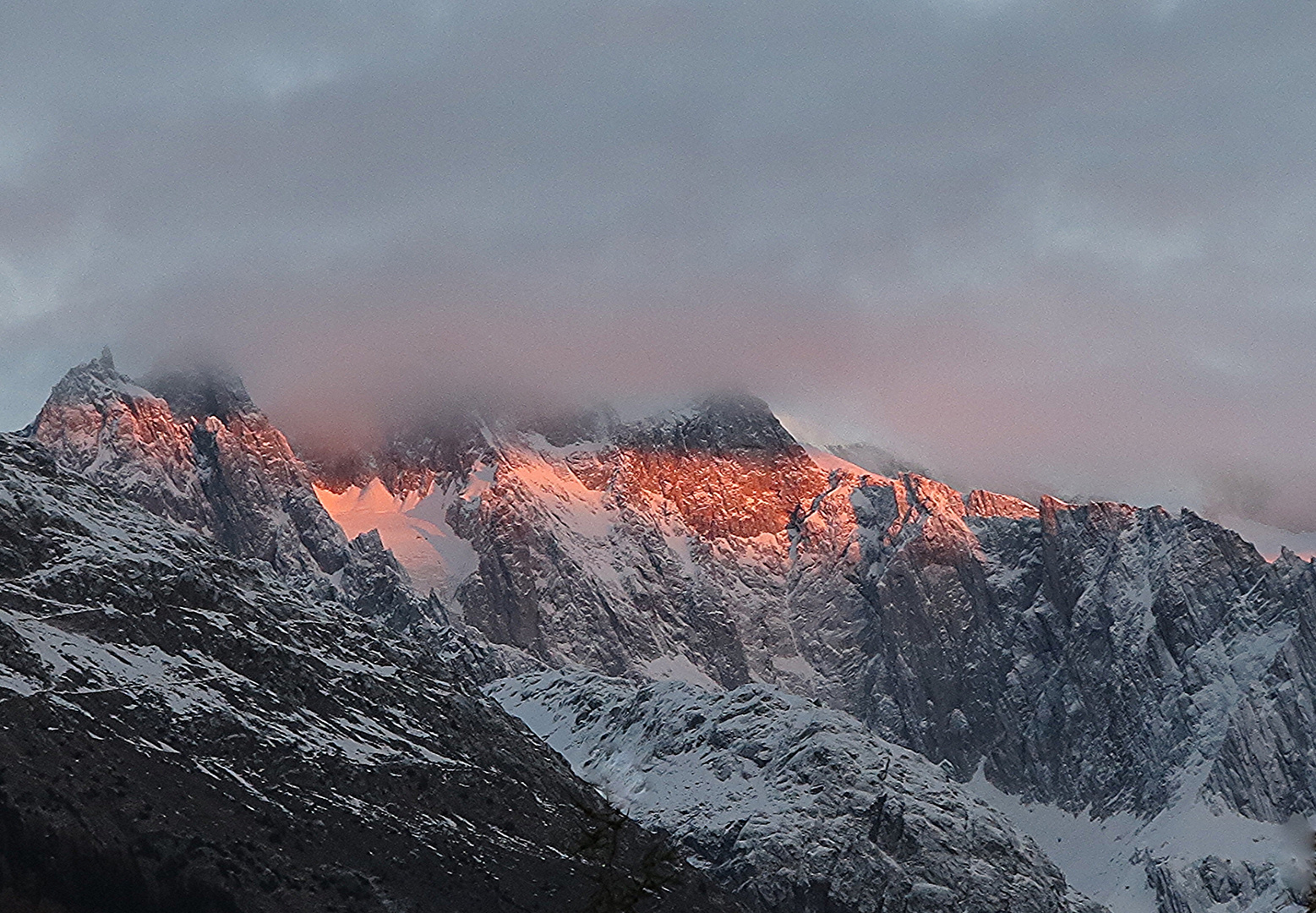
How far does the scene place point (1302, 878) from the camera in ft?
370

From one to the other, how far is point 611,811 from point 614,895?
157 inches

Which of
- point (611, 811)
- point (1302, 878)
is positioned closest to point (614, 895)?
point (611, 811)

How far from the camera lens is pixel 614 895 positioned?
11619 centimetres

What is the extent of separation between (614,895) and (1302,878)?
3149 cm

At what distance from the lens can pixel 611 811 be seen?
116m

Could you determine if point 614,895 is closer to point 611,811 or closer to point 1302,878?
point 611,811

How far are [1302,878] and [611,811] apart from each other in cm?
3164
